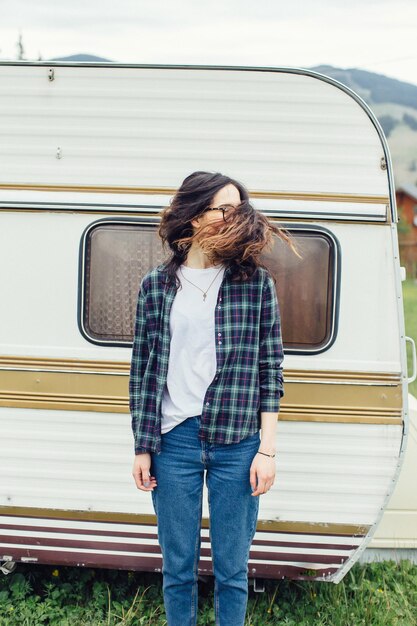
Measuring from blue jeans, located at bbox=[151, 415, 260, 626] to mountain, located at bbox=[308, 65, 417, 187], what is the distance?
4623 inches

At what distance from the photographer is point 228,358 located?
2.48 m

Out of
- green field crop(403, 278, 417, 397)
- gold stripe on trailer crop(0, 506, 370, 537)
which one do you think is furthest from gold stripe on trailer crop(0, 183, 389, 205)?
green field crop(403, 278, 417, 397)

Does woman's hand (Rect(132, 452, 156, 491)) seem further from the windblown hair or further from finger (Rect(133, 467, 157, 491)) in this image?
the windblown hair

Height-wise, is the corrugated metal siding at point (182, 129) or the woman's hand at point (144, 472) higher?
the corrugated metal siding at point (182, 129)

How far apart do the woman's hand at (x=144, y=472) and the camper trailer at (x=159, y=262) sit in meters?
0.85

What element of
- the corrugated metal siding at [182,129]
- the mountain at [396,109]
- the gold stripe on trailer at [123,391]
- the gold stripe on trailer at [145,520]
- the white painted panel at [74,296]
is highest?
the mountain at [396,109]

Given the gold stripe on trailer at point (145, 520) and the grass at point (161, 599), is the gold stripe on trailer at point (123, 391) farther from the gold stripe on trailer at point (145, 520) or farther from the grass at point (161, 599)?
the grass at point (161, 599)

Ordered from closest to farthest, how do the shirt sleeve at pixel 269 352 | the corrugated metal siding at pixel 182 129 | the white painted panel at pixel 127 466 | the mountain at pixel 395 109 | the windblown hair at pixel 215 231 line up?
the windblown hair at pixel 215 231 → the shirt sleeve at pixel 269 352 → the corrugated metal siding at pixel 182 129 → the white painted panel at pixel 127 466 → the mountain at pixel 395 109

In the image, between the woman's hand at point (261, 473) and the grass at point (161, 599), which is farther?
the grass at point (161, 599)

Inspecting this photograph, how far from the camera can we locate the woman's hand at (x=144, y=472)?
259 centimetres

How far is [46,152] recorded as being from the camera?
342cm

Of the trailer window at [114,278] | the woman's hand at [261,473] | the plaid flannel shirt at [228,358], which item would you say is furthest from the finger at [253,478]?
the trailer window at [114,278]

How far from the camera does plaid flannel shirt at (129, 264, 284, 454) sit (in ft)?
8.12

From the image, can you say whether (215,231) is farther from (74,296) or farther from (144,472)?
(74,296)
